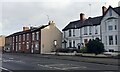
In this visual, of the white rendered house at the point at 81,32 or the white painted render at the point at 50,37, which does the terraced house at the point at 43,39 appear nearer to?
the white painted render at the point at 50,37

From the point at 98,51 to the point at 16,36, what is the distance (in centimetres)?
4523

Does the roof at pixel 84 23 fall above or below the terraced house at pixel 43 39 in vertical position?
above

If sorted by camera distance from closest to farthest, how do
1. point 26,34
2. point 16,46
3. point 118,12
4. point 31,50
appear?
point 118,12, point 31,50, point 26,34, point 16,46

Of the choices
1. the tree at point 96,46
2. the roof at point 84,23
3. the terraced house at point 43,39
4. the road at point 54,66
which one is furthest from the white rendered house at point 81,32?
the road at point 54,66

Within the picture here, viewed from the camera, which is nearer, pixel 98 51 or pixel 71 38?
pixel 98 51

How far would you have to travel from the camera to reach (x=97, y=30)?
53.5 m

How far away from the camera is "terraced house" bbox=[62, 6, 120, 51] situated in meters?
48.0

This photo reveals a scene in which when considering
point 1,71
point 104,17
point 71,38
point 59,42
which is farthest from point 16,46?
point 1,71

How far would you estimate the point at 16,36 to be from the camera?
79.9 meters

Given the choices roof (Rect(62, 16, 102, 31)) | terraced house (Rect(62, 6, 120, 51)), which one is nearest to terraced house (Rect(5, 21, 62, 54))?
terraced house (Rect(62, 6, 120, 51))

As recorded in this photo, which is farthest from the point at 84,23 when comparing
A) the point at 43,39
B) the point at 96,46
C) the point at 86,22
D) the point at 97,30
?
the point at 96,46

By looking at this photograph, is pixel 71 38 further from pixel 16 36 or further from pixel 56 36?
pixel 16 36

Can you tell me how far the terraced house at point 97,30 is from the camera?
1889 inches

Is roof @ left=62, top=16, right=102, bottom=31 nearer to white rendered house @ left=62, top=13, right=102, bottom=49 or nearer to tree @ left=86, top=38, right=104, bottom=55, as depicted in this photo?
white rendered house @ left=62, top=13, right=102, bottom=49
